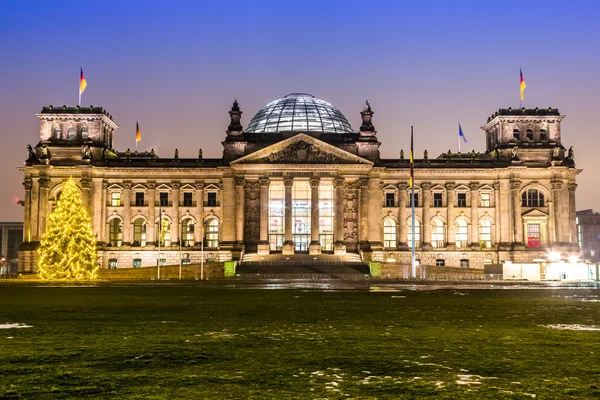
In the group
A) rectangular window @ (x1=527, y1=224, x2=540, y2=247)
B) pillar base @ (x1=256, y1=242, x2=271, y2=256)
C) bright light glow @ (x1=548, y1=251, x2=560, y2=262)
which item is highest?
rectangular window @ (x1=527, y1=224, x2=540, y2=247)

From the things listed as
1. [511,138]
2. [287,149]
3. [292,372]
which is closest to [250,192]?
[287,149]

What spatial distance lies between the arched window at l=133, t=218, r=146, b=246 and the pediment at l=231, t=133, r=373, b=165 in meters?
18.2

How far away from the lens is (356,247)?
9988 centimetres

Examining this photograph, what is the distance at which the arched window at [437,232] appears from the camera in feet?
345

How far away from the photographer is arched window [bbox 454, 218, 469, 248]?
346 ft

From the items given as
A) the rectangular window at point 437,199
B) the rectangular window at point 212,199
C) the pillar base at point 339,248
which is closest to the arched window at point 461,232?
the rectangular window at point 437,199

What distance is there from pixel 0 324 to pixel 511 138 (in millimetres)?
96677

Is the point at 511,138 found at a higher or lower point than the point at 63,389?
higher

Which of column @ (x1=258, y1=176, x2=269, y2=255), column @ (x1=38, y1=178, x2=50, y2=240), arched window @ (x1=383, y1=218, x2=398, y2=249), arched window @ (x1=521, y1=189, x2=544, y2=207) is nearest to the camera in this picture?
column @ (x1=258, y1=176, x2=269, y2=255)

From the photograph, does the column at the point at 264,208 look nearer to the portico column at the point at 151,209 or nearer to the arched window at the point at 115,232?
the portico column at the point at 151,209

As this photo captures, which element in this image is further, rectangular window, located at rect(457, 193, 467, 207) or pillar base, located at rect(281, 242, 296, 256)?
rectangular window, located at rect(457, 193, 467, 207)

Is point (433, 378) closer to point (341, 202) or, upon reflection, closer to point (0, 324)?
point (0, 324)

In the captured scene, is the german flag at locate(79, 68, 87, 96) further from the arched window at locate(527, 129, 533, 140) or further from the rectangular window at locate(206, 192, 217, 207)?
the arched window at locate(527, 129, 533, 140)

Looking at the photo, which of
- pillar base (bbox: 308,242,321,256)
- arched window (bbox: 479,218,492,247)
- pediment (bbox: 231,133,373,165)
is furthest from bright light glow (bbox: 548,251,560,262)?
pillar base (bbox: 308,242,321,256)
